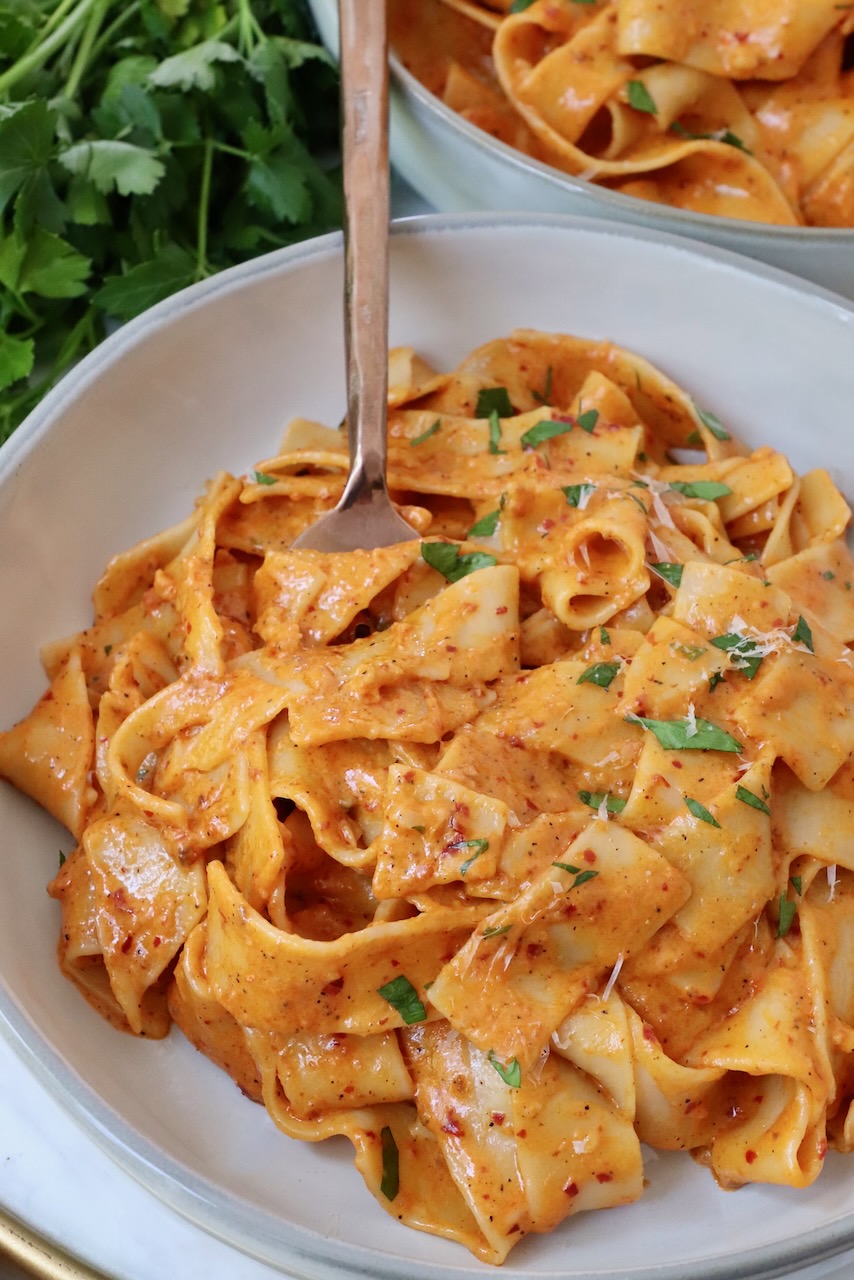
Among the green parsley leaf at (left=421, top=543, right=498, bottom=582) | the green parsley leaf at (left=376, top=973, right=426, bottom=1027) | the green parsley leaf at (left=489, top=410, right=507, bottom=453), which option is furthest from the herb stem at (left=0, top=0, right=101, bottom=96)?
the green parsley leaf at (left=376, top=973, right=426, bottom=1027)

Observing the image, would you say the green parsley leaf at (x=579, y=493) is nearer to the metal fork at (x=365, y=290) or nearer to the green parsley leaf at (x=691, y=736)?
the metal fork at (x=365, y=290)

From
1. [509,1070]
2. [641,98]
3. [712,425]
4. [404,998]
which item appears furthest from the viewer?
[641,98]

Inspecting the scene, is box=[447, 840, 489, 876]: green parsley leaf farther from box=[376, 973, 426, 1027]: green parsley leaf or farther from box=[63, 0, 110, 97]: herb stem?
box=[63, 0, 110, 97]: herb stem

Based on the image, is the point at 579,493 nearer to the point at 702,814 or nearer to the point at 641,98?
the point at 702,814

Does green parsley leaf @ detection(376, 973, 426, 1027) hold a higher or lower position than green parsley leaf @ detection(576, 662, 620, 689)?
lower

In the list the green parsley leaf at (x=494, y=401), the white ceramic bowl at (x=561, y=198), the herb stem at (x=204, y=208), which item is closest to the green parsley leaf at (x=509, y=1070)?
the green parsley leaf at (x=494, y=401)

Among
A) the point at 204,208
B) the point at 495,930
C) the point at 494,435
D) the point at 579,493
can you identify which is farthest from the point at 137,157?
the point at 495,930
